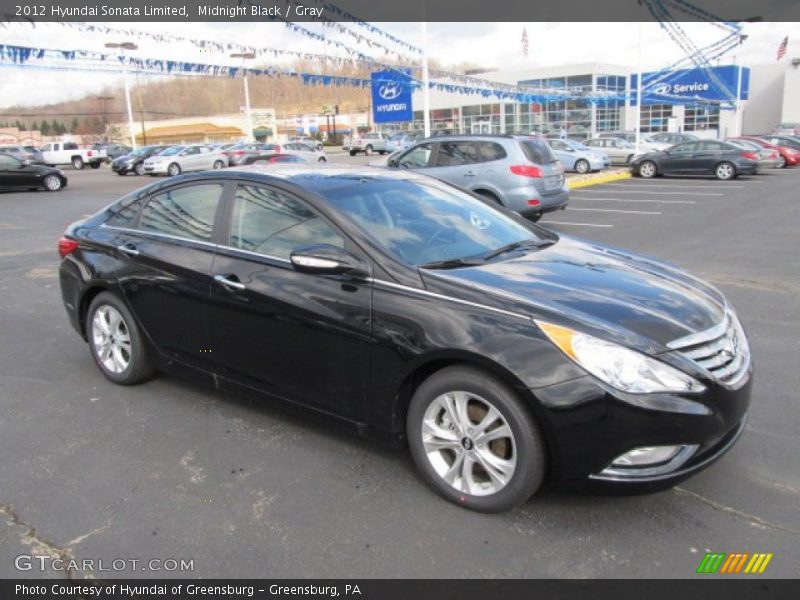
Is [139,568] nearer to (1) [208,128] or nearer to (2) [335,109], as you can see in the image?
(2) [335,109]

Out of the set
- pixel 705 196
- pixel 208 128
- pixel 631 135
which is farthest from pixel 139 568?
pixel 208 128

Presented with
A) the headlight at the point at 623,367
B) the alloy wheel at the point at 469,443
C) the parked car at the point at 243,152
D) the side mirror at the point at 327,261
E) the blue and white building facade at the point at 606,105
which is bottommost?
the alloy wheel at the point at 469,443

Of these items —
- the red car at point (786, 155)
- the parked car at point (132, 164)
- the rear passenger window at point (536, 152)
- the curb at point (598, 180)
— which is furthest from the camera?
the parked car at point (132, 164)

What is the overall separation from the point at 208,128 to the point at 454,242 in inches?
3879

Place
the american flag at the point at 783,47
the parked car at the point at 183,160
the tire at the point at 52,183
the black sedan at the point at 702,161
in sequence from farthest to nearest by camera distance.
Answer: the american flag at the point at 783,47 < the parked car at the point at 183,160 < the tire at the point at 52,183 < the black sedan at the point at 702,161

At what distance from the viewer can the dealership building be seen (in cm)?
4753

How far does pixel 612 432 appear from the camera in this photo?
2.67 metres

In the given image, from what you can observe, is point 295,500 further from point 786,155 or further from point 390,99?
point 786,155

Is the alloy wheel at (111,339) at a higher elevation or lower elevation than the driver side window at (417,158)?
lower

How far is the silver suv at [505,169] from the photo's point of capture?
36.9 ft

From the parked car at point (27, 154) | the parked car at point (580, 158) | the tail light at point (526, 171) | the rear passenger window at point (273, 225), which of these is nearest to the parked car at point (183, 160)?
the parked car at point (27, 154)

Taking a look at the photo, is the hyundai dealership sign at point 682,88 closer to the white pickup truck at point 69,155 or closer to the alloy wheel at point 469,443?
the white pickup truck at point 69,155

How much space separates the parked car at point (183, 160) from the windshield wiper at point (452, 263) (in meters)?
31.2
